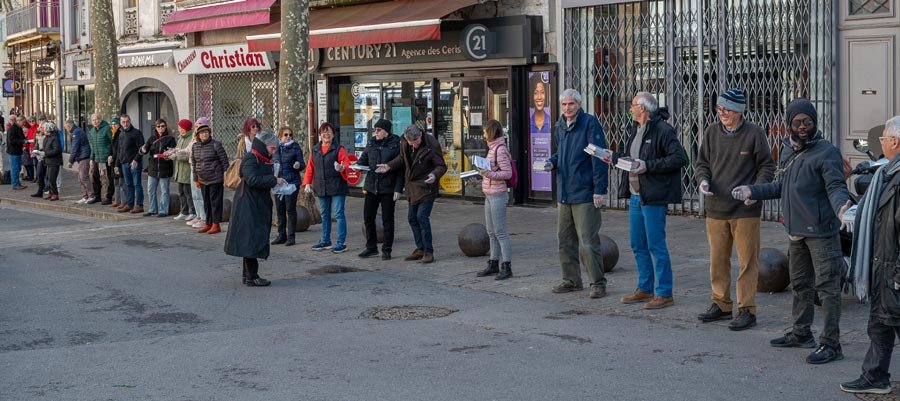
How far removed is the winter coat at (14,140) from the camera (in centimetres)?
2524

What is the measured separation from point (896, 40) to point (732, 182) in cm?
708

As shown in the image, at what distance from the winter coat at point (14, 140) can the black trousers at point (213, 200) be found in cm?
1095

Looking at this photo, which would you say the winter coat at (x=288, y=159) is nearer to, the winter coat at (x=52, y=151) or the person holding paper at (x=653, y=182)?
the person holding paper at (x=653, y=182)

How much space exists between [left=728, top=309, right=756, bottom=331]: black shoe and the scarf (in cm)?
195

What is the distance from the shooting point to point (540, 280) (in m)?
11.2

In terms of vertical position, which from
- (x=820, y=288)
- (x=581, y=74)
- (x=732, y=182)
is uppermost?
(x=581, y=74)

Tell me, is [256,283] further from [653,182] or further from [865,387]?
[865,387]

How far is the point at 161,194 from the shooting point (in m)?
18.5

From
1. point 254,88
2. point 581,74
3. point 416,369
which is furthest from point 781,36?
point 254,88

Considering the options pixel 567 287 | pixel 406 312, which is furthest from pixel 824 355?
pixel 406 312

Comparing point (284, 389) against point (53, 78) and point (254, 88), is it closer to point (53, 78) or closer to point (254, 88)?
point (254, 88)

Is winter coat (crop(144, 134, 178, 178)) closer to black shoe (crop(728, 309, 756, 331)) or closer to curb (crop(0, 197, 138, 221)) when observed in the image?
curb (crop(0, 197, 138, 221))

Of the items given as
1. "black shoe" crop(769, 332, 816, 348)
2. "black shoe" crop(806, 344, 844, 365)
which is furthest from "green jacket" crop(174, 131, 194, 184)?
"black shoe" crop(806, 344, 844, 365)

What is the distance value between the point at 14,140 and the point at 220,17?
557 cm
